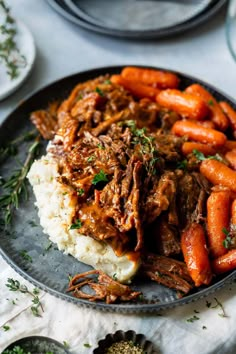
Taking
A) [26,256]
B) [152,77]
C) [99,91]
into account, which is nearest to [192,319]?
[26,256]

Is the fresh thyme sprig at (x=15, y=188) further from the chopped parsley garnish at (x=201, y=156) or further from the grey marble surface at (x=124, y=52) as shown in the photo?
the chopped parsley garnish at (x=201, y=156)

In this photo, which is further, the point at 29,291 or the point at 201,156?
the point at 201,156

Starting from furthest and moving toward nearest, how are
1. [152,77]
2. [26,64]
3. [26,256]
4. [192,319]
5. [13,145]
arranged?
[26,64], [152,77], [13,145], [26,256], [192,319]

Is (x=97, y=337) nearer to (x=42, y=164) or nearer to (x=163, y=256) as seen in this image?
(x=163, y=256)

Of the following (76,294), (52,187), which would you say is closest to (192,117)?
(52,187)


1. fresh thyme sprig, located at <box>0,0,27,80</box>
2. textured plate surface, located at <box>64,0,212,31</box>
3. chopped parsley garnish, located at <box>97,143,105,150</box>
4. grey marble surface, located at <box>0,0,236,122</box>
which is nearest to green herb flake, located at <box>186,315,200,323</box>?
chopped parsley garnish, located at <box>97,143,105,150</box>

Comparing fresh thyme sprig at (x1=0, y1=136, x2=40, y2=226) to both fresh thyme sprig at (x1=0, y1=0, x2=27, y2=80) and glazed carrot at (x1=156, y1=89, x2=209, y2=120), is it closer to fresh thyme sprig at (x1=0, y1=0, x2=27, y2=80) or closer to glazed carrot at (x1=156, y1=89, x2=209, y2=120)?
fresh thyme sprig at (x1=0, y1=0, x2=27, y2=80)

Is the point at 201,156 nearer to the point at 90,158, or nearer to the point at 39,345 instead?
the point at 90,158
